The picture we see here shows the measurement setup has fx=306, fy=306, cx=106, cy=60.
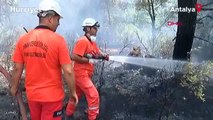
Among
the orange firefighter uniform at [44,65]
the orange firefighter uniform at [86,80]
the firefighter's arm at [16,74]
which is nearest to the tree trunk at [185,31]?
the orange firefighter uniform at [86,80]

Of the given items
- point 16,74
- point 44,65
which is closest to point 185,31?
point 44,65

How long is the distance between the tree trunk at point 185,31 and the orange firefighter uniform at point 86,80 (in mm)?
2405

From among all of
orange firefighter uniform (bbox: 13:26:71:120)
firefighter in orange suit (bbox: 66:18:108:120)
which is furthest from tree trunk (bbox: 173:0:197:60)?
orange firefighter uniform (bbox: 13:26:71:120)

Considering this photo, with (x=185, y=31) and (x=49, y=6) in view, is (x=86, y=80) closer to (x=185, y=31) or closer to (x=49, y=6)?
(x=49, y=6)

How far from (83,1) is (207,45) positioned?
18.6 feet

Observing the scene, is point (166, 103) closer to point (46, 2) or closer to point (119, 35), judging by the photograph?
point (46, 2)

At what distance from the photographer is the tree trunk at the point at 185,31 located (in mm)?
6426

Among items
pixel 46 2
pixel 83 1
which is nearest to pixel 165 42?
pixel 83 1

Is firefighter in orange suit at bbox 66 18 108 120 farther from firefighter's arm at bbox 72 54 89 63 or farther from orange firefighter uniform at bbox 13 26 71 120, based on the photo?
orange firefighter uniform at bbox 13 26 71 120

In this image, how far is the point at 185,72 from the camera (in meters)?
5.16

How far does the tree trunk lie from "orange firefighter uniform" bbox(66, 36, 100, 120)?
2405 millimetres

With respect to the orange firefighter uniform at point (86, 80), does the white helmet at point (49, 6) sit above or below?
above

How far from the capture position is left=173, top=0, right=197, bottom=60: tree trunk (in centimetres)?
643

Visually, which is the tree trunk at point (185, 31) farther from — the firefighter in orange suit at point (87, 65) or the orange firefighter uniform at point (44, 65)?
the orange firefighter uniform at point (44, 65)
